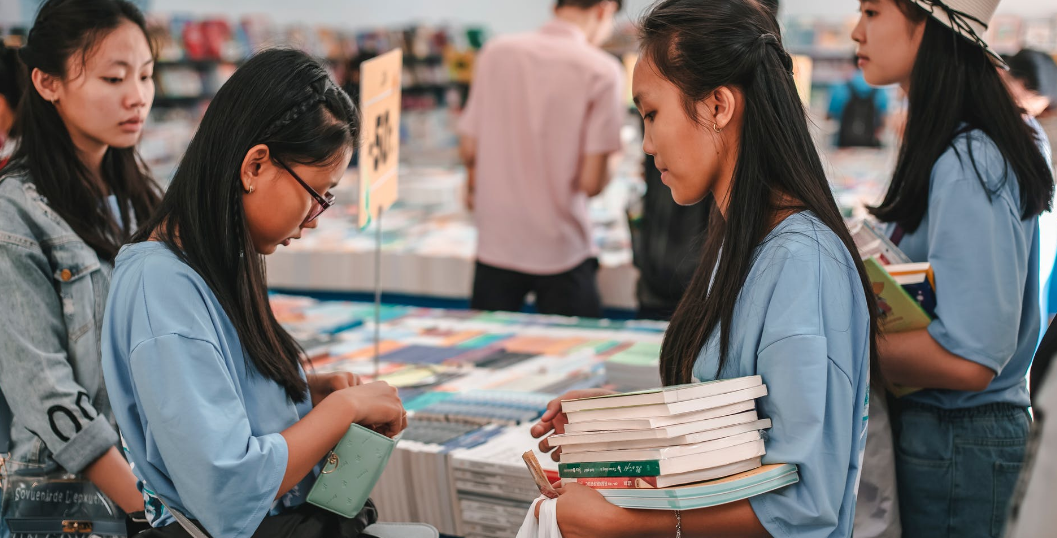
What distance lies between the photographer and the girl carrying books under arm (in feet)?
3.87

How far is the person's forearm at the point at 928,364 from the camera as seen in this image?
63.6 inches

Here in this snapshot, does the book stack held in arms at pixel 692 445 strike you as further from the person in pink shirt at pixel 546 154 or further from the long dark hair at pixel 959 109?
the person in pink shirt at pixel 546 154

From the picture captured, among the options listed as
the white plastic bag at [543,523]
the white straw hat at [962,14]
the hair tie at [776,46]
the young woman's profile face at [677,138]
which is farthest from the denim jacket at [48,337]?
the white straw hat at [962,14]

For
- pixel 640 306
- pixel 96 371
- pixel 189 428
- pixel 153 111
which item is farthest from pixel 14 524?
pixel 153 111

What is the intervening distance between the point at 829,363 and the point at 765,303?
0.37 feet

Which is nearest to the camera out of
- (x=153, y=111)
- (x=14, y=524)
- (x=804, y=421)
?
(x=804, y=421)

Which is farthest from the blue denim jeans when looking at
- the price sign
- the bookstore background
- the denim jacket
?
the denim jacket

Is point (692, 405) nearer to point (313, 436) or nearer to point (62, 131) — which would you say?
point (313, 436)

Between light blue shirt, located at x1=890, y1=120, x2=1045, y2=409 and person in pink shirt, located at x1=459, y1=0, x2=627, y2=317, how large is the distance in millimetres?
1902

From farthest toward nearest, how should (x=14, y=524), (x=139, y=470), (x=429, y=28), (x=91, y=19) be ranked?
(x=429, y=28) → (x=91, y=19) → (x=14, y=524) → (x=139, y=470)

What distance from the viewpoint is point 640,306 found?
11.4 ft

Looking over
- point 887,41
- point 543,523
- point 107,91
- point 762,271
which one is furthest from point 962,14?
point 107,91

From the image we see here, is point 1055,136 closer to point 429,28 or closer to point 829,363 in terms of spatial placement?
point 829,363

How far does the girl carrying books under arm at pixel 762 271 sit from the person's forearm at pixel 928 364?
35 centimetres
